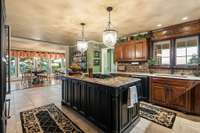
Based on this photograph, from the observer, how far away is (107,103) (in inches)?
91.7

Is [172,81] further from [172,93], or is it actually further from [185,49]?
[185,49]

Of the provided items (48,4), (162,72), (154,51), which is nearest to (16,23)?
(48,4)

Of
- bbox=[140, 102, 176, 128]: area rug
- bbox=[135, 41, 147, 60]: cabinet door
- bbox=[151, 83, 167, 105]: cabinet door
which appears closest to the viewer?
bbox=[140, 102, 176, 128]: area rug

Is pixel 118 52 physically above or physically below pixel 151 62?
above

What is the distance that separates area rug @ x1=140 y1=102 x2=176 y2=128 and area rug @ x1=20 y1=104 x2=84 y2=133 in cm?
176

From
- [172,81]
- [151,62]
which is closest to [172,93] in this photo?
[172,81]

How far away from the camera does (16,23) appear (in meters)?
4.28

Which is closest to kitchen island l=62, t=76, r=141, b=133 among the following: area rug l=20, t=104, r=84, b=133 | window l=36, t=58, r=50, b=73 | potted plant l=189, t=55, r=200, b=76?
area rug l=20, t=104, r=84, b=133

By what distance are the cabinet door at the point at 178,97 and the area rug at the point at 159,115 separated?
303mm

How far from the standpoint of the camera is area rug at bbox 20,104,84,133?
2.54 m

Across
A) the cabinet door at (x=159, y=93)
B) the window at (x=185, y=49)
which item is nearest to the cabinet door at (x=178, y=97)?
the cabinet door at (x=159, y=93)

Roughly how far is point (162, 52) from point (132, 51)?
1.14m

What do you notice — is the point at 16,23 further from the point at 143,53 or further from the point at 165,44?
the point at 165,44

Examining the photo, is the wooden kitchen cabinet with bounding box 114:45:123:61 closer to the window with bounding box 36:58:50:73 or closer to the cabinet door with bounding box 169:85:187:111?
the cabinet door with bounding box 169:85:187:111
